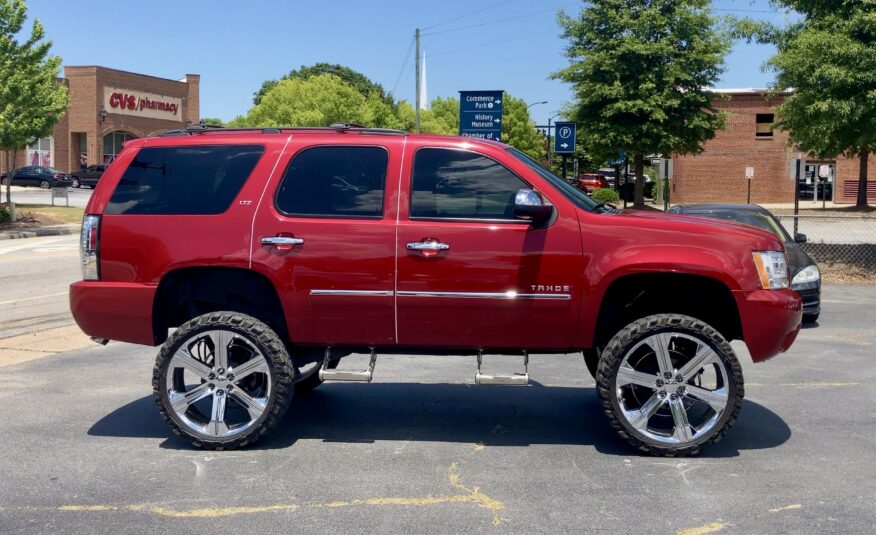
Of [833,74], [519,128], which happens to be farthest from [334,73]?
[833,74]

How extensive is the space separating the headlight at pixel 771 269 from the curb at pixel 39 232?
25.5 metres

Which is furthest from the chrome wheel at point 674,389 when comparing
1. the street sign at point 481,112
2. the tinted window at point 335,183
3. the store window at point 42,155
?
the store window at point 42,155

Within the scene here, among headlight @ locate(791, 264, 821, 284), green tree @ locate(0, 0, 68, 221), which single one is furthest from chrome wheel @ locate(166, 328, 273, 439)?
green tree @ locate(0, 0, 68, 221)

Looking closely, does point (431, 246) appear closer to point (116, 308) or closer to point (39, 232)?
point (116, 308)

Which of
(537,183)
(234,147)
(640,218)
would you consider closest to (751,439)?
(640,218)

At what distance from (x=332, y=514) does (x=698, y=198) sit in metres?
52.1

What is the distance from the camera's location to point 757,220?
1239 centimetres

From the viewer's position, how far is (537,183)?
5492mm

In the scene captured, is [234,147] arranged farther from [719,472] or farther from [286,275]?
[719,472]

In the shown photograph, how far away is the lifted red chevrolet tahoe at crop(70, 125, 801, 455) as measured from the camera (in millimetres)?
5332

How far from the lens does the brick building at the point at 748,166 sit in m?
52.6

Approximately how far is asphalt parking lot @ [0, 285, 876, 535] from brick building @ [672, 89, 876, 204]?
4777 cm

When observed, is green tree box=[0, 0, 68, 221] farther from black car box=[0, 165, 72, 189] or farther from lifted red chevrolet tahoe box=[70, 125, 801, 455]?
black car box=[0, 165, 72, 189]

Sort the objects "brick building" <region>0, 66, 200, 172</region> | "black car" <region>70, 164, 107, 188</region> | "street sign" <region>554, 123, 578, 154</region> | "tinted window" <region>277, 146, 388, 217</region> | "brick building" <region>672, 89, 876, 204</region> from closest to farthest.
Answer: "tinted window" <region>277, 146, 388, 217</region>, "street sign" <region>554, 123, 578, 154</region>, "brick building" <region>672, 89, 876, 204</region>, "black car" <region>70, 164, 107, 188</region>, "brick building" <region>0, 66, 200, 172</region>
